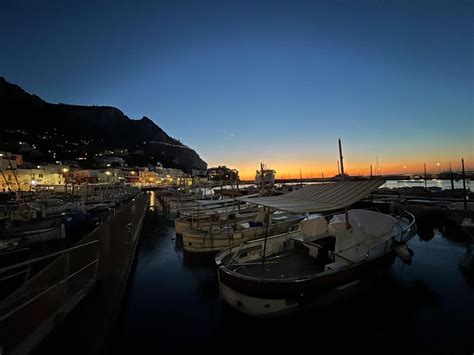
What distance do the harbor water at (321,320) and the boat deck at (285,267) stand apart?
123 cm

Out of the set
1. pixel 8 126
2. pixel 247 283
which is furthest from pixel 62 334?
pixel 8 126

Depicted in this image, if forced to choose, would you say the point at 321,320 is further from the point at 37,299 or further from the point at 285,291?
the point at 37,299

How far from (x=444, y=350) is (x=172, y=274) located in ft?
33.5

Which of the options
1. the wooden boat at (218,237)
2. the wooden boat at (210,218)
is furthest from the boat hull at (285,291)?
the wooden boat at (210,218)

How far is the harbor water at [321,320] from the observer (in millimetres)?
6090

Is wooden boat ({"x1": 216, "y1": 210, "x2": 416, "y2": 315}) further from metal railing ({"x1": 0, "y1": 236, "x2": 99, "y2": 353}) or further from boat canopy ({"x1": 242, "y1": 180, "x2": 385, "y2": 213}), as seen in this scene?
metal railing ({"x1": 0, "y1": 236, "x2": 99, "y2": 353})

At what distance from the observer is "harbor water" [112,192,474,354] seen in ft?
20.0

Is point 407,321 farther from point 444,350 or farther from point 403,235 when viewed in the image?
point 403,235

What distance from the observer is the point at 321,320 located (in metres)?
7.00

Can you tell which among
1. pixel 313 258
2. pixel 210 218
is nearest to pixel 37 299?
pixel 313 258

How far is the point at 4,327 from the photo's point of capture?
436cm

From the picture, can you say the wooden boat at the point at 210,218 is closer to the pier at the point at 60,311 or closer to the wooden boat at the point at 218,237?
the wooden boat at the point at 218,237

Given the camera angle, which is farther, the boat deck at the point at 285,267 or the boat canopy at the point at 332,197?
the boat deck at the point at 285,267

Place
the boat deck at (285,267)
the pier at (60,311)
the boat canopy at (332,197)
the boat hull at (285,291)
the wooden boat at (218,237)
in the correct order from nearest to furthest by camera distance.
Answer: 1. the pier at (60,311)
2. the boat hull at (285,291)
3. the boat canopy at (332,197)
4. the boat deck at (285,267)
5. the wooden boat at (218,237)
